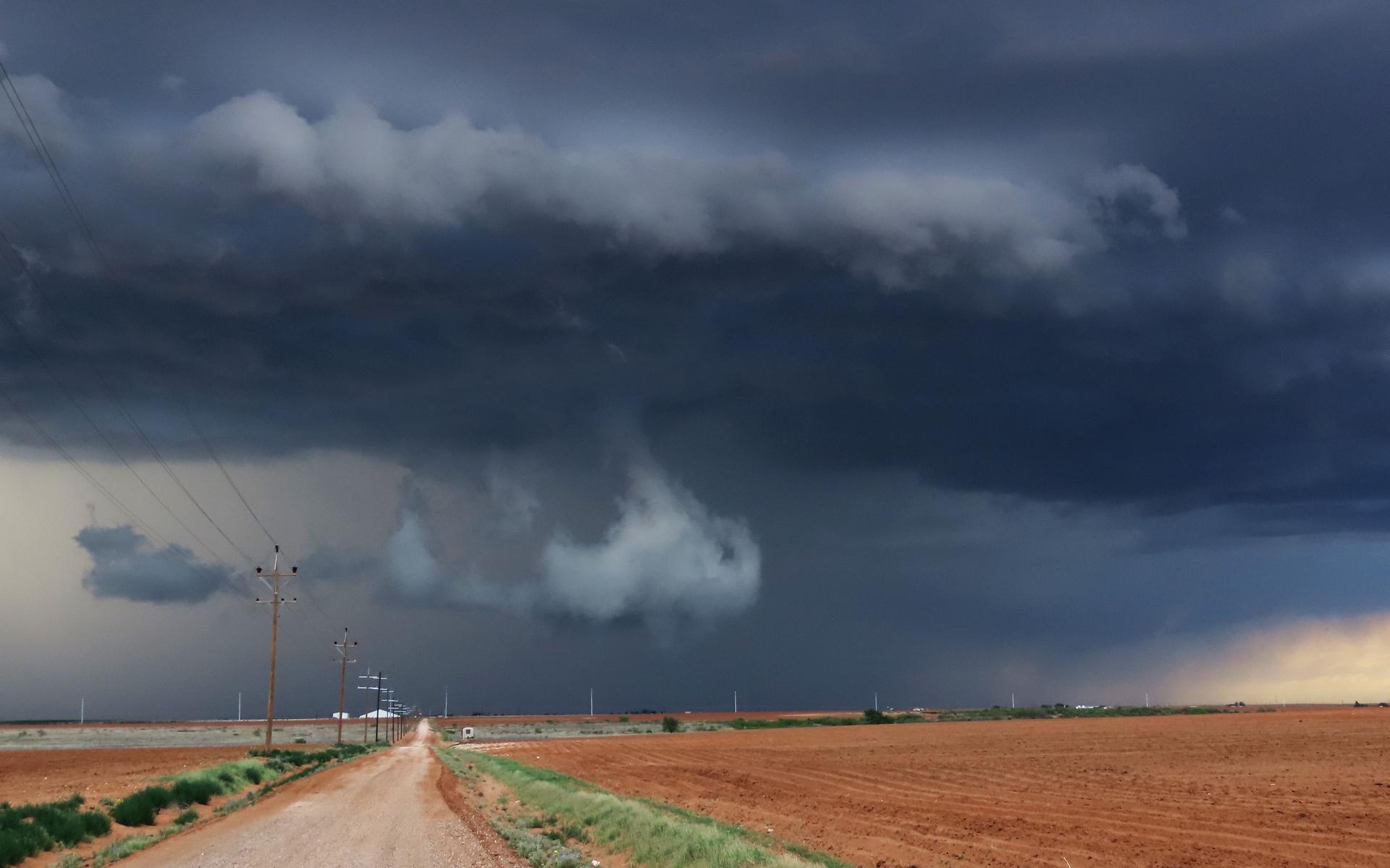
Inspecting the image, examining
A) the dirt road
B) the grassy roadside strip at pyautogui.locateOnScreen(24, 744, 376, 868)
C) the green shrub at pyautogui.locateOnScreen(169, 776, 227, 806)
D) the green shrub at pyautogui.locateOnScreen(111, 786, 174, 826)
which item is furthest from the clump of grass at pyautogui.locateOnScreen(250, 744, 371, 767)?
the green shrub at pyautogui.locateOnScreen(111, 786, 174, 826)

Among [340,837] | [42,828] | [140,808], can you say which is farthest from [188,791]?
[340,837]

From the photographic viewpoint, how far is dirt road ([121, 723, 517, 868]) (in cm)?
2444

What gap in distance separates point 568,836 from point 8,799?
3069cm

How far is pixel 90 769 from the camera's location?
7300 centimetres

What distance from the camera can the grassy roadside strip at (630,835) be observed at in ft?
75.9

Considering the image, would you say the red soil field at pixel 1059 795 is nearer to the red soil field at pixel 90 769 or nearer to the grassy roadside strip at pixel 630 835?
the grassy roadside strip at pixel 630 835

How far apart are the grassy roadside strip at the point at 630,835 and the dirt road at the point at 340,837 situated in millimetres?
1366

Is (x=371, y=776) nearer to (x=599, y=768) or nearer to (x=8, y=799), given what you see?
(x=599, y=768)

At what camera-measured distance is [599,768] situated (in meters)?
68.4

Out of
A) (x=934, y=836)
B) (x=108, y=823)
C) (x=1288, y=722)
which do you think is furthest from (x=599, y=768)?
(x=1288, y=722)

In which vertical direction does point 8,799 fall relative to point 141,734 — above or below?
above

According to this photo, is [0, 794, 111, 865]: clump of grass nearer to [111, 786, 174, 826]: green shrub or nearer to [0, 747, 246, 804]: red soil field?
[111, 786, 174, 826]: green shrub

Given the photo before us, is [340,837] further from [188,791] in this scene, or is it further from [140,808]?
[188,791]

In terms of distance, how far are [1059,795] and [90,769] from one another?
65.1 m
